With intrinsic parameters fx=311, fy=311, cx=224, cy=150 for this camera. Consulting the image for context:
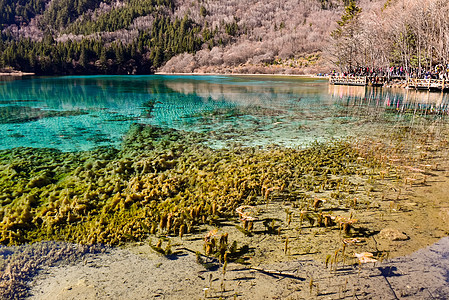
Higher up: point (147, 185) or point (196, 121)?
point (196, 121)

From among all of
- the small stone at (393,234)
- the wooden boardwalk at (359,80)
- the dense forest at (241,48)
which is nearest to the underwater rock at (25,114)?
the small stone at (393,234)

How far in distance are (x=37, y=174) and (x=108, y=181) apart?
3.02 m

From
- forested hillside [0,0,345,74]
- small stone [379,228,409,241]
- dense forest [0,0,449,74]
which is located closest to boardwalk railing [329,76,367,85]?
dense forest [0,0,449,74]

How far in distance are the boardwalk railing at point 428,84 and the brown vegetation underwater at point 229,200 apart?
1402 inches

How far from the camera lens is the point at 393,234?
22.4ft

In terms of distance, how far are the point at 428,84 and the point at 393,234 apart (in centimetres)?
4730

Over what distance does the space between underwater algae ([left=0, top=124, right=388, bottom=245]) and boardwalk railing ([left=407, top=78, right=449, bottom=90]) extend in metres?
37.4

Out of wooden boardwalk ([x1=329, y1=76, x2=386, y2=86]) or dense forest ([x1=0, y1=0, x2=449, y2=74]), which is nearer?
wooden boardwalk ([x1=329, y1=76, x2=386, y2=86])

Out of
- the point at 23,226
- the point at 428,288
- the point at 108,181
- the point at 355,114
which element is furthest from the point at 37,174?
the point at 355,114

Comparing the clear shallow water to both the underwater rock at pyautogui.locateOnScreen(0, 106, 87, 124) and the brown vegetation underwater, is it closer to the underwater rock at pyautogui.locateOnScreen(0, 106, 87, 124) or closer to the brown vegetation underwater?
the underwater rock at pyautogui.locateOnScreen(0, 106, 87, 124)

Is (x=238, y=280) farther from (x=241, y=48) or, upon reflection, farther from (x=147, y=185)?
(x=241, y=48)

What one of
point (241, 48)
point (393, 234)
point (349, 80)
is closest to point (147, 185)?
point (393, 234)

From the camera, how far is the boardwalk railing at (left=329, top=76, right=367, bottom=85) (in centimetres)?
5962

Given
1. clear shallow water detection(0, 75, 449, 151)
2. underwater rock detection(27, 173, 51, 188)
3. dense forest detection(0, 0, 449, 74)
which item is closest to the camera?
underwater rock detection(27, 173, 51, 188)
